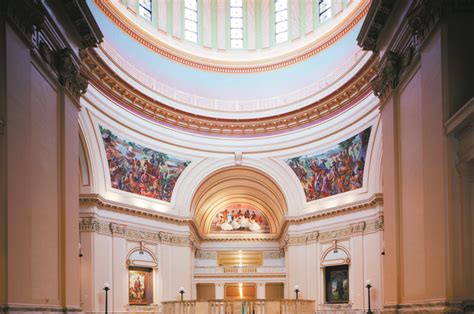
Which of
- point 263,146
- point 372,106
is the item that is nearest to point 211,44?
point 263,146

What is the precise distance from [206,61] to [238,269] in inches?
551

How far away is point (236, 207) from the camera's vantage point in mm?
40000

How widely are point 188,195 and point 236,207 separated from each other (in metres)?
11.2

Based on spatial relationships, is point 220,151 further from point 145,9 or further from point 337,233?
point 145,9

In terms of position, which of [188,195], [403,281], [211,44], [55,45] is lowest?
[403,281]

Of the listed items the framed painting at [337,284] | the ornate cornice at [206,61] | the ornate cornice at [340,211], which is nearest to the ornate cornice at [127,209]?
the ornate cornice at [340,211]

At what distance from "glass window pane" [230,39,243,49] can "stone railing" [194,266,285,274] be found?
1448 centimetres

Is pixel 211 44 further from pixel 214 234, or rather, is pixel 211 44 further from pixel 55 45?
pixel 55 45

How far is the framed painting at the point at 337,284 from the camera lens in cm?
2620

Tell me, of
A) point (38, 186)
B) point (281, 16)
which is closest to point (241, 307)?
point (38, 186)

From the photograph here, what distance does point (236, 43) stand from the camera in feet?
108

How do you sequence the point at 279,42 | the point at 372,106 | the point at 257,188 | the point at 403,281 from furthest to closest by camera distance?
the point at 257,188
the point at 279,42
the point at 372,106
the point at 403,281

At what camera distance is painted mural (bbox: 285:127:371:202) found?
986 inches

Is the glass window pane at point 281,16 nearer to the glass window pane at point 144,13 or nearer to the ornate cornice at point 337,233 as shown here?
the glass window pane at point 144,13
